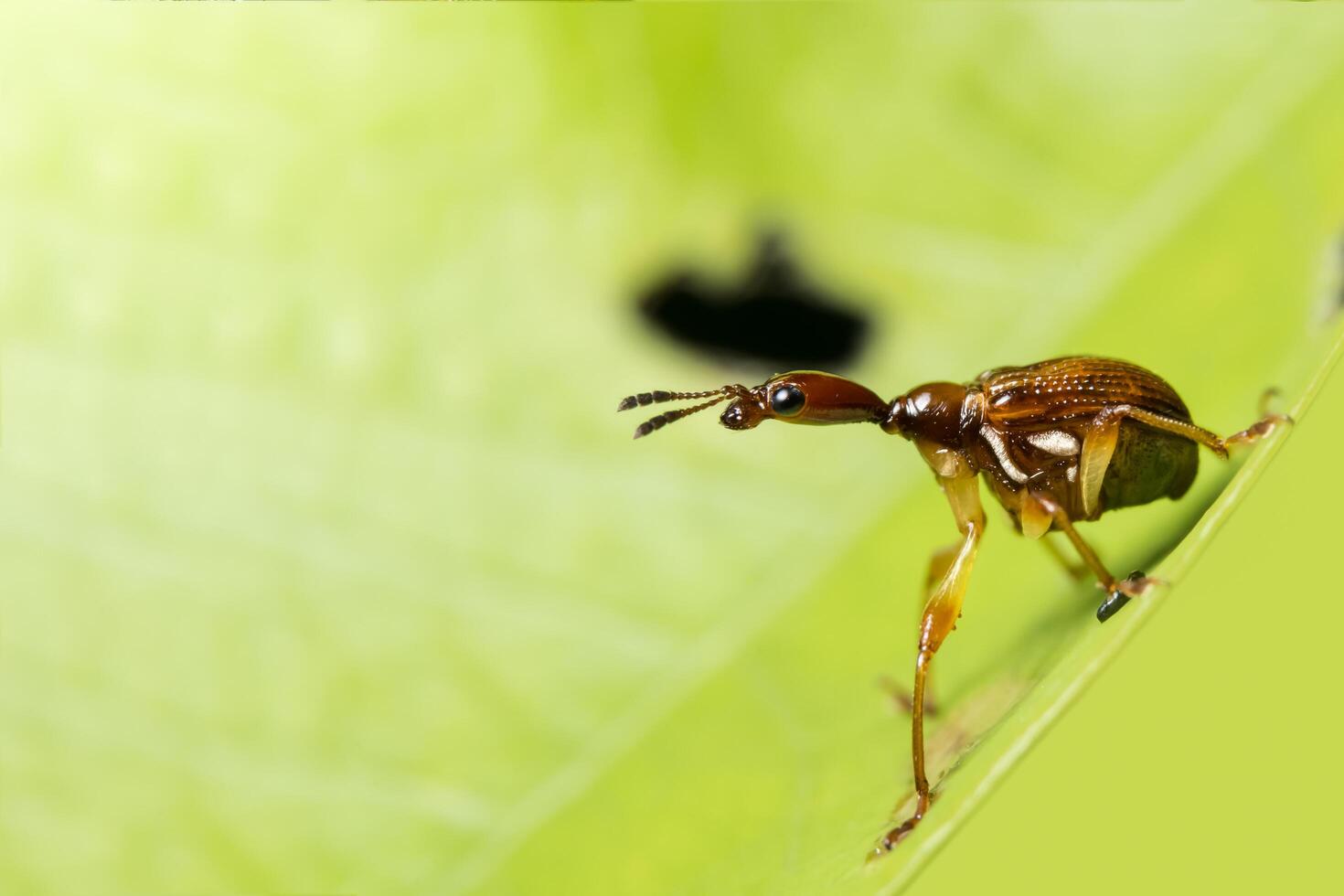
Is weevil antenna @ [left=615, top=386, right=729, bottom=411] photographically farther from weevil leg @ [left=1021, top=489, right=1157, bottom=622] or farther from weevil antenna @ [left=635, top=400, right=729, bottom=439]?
weevil leg @ [left=1021, top=489, right=1157, bottom=622]

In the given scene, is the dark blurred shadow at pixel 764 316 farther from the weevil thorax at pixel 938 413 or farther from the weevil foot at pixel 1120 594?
the weevil foot at pixel 1120 594

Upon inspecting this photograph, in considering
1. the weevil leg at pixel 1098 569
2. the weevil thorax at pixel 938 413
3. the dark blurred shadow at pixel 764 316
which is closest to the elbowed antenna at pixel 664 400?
the dark blurred shadow at pixel 764 316

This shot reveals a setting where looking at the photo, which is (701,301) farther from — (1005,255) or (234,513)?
(234,513)

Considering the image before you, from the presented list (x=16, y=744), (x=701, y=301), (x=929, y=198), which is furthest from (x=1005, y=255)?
(x=16, y=744)

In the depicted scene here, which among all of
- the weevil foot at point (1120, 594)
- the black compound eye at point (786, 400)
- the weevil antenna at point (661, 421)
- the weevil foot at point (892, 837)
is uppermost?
the weevil antenna at point (661, 421)

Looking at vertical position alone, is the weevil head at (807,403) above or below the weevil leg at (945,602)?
above

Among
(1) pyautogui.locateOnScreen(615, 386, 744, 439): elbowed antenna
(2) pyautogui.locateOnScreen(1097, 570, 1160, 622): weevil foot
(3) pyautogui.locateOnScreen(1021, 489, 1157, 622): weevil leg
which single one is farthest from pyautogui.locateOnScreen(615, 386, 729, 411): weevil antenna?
(2) pyautogui.locateOnScreen(1097, 570, 1160, 622): weevil foot

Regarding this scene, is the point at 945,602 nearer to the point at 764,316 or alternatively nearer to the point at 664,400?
the point at 664,400

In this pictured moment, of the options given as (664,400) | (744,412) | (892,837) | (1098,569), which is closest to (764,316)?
(744,412)
